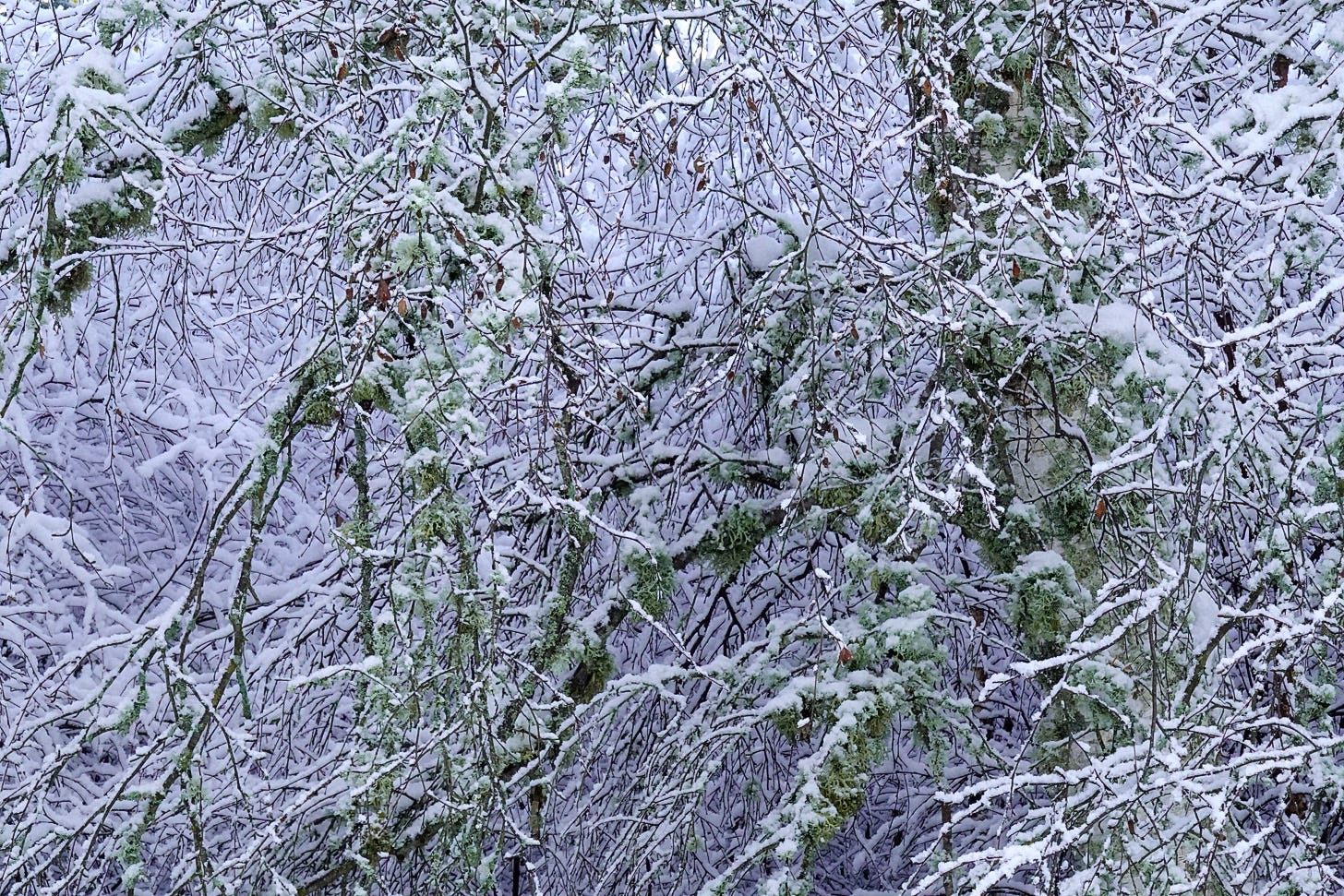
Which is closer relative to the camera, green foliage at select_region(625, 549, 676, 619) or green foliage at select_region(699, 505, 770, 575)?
green foliage at select_region(625, 549, 676, 619)

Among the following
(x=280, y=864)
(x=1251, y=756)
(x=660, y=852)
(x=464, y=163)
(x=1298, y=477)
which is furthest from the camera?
(x=280, y=864)

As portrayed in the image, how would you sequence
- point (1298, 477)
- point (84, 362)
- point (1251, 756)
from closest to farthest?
point (1251, 756) → point (1298, 477) → point (84, 362)

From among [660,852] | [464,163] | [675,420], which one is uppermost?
[464,163]

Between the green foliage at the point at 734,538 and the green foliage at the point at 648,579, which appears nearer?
the green foliage at the point at 648,579

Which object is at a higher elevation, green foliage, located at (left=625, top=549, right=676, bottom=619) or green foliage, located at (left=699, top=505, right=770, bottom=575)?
green foliage, located at (left=625, top=549, right=676, bottom=619)

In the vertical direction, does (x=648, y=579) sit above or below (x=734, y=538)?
above

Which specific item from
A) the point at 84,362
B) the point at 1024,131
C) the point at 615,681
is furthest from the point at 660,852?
the point at 84,362

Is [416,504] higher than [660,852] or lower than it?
higher

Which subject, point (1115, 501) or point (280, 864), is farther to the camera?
point (280, 864)

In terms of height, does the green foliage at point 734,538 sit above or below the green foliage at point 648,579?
below

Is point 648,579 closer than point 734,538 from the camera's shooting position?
Yes

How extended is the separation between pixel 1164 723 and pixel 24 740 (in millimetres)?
2520

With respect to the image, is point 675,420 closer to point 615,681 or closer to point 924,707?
point 615,681

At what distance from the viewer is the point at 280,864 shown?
3.92m
